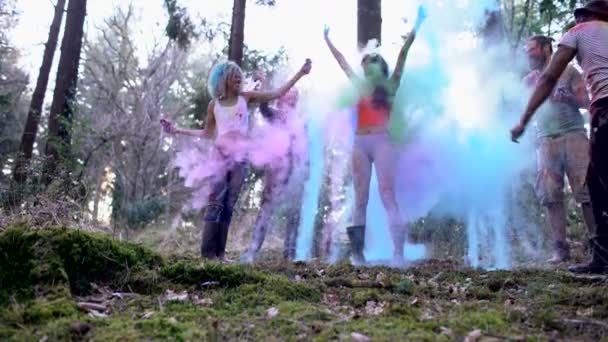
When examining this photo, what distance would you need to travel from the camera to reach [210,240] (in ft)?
19.6

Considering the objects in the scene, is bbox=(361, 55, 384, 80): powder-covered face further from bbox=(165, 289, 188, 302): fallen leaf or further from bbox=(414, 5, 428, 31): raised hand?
bbox=(165, 289, 188, 302): fallen leaf

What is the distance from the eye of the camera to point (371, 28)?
297 inches

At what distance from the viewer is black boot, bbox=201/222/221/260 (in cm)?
591

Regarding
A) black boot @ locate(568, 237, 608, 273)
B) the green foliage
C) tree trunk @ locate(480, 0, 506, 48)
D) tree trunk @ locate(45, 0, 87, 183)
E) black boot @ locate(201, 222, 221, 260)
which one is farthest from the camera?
the green foliage

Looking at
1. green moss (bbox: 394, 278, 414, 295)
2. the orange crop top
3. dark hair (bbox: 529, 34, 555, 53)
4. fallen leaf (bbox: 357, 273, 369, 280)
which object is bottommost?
green moss (bbox: 394, 278, 414, 295)

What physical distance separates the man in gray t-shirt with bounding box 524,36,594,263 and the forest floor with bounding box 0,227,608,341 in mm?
1646

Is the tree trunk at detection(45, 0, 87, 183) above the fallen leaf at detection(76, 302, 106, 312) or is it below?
above

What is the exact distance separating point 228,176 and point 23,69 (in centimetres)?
2022

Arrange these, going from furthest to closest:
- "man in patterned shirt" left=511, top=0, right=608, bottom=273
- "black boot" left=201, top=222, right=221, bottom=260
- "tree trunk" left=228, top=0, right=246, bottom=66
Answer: "tree trunk" left=228, top=0, right=246, bottom=66 → "black boot" left=201, top=222, right=221, bottom=260 → "man in patterned shirt" left=511, top=0, right=608, bottom=273

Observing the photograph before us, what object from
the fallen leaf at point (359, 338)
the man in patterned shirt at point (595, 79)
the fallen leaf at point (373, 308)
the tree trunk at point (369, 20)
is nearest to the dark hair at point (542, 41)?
the man in patterned shirt at point (595, 79)

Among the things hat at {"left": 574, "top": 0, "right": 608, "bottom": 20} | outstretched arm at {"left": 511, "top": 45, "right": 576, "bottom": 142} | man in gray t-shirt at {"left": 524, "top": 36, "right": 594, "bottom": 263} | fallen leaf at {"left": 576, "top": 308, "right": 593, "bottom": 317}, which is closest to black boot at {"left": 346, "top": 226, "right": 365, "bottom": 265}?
man in gray t-shirt at {"left": 524, "top": 36, "right": 594, "bottom": 263}

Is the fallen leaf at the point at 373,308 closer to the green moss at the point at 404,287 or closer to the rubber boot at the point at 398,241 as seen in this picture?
the green moss at the point at 404,287

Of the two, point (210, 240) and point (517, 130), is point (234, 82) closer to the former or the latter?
point (210, 240)

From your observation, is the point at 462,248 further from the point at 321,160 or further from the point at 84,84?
the point at 84,84
